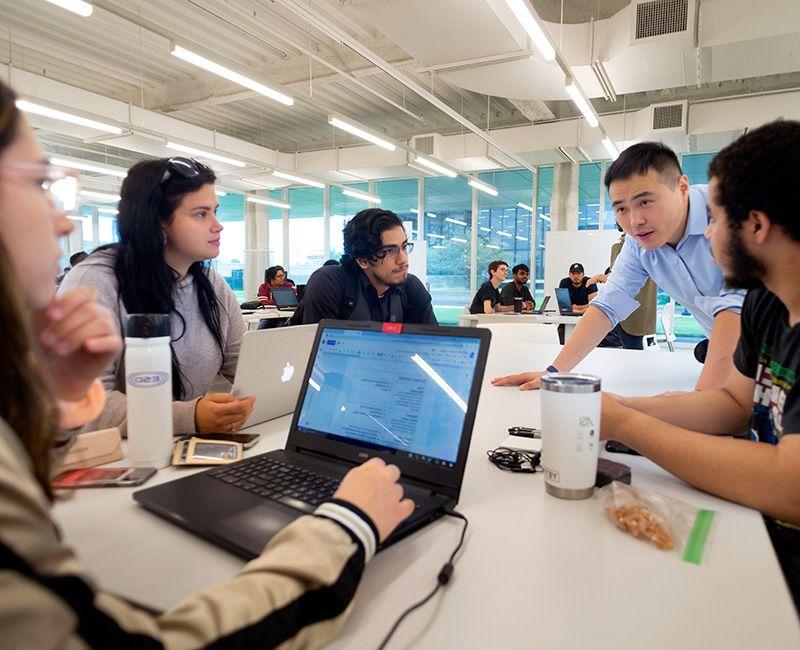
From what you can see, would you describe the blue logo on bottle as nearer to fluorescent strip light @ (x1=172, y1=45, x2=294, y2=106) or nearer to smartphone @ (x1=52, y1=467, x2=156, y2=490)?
smartphone @ (x1=52, y1=467, x2=156, y2=490)

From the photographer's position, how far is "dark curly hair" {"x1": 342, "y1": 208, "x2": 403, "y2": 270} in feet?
7.79

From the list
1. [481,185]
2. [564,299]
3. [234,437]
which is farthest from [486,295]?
[234,437]

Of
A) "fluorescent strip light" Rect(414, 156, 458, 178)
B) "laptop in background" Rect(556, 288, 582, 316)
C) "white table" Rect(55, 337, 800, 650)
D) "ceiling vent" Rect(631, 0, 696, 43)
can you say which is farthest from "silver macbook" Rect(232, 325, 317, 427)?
"fluorescent strip light" Rect(414, 156, 458, 178)

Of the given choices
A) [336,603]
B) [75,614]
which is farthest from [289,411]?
[75,614]

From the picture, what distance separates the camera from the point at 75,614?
0.34 metres

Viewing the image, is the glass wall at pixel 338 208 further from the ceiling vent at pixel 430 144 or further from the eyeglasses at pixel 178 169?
the eyeglasses at pixel 178 169

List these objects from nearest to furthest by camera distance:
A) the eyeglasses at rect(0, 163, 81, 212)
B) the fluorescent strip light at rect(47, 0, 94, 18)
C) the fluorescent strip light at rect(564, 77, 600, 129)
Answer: the eyeglasses at rect(0, 163, 81, 212) < the fluorescent strip light at rect(47, 0, 94, 18) < the fluorescent strip light at rect(564, 77, 600, 129)

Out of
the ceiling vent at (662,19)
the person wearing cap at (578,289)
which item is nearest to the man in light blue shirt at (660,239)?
the ceiling vent at (662,19)

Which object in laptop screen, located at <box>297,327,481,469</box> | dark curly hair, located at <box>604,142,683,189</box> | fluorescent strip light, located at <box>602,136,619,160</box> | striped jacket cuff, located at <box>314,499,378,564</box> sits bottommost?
striped jacket cuff, located at <box>314,499,378,564</box>

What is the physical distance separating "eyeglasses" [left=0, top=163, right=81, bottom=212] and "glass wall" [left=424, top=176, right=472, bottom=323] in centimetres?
988

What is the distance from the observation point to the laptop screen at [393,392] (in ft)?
2.85

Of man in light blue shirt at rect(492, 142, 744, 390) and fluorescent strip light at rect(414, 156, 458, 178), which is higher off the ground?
fluorescent strip light at rect(414, 156, 458, 178)

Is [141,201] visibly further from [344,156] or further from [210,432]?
[344,156]

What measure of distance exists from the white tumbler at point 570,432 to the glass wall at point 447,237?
31.4 feet
